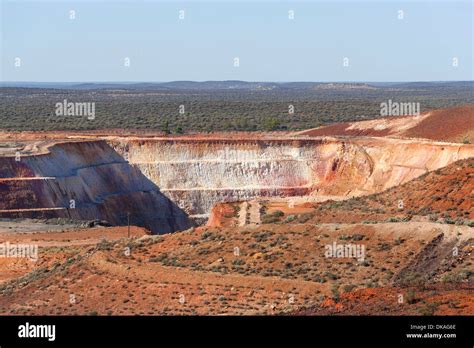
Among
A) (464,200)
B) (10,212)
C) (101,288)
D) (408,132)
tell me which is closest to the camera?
(101,288)

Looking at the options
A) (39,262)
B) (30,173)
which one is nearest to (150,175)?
(30,173)

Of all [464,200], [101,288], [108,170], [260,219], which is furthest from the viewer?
[108,170]

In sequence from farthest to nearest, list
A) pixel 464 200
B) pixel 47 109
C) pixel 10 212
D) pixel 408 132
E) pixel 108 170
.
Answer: pixel 47 109 → pixel 408 132 → pixel 108 170 → pixel 10 212 → pixel 464 200
